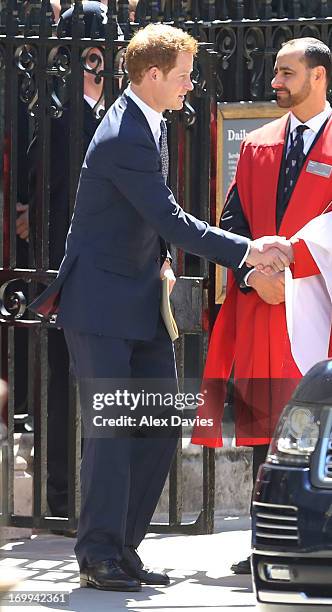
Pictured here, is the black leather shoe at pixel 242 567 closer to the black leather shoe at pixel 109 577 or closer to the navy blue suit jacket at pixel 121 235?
the black leather shoe at pixel 109 577

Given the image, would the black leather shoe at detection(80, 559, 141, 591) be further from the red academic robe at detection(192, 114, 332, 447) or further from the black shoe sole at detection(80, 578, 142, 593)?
the red academic robe at detection(192, 114, 332, 447)

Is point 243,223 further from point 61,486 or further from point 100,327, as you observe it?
point 61,486

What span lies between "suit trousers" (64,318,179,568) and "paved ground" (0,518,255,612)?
236 millimetres

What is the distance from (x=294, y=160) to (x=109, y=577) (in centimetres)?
194

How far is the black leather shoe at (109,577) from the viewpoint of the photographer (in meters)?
6.67

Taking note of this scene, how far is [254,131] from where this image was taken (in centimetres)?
736

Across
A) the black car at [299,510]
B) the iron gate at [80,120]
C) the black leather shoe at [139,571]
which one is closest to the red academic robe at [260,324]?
the iron gate at [80,120]

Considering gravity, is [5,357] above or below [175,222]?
below

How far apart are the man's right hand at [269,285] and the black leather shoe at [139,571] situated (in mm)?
1207

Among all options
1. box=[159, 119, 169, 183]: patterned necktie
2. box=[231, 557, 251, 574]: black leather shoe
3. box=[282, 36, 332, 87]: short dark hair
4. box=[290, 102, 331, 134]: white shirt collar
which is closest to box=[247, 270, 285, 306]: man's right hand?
box=[159, 119, 169, 183]: patterned necktie

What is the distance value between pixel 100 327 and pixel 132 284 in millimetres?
228

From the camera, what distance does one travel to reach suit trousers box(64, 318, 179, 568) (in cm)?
670

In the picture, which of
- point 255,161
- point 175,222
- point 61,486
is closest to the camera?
point 175,222

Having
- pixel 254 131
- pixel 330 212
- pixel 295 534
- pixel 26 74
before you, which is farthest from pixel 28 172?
pixel 295 534
